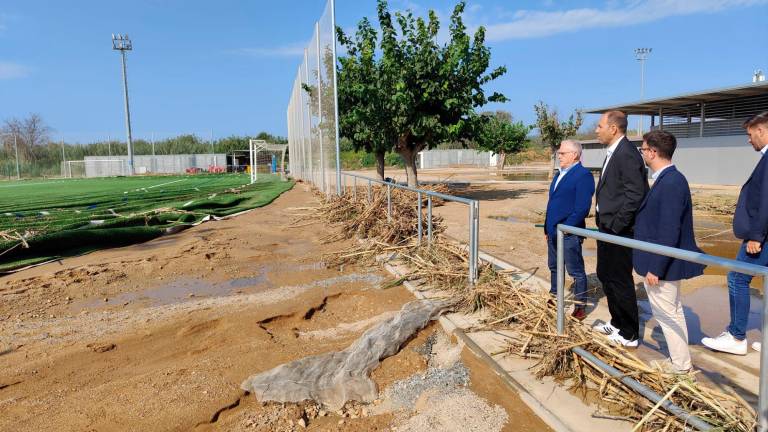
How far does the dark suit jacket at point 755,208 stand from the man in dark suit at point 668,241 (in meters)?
0.63

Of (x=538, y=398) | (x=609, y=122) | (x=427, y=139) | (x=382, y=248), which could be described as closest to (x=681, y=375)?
(x=538, y=398)

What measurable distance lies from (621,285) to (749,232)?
936mm

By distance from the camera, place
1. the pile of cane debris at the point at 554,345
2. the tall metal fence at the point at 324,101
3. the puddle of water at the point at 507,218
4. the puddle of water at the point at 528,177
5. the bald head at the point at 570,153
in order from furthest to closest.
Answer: the puddle of water at the point at 528,177 → the tall metal fence at the point at 324,101 → the puddle of water at the point at 507,218 → the bald head at the point at 570,153 → the pile of cane debris at the point at 554,345

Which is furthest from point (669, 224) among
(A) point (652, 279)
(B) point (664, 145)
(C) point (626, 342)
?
(C) point (626, 342)

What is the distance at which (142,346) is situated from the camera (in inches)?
167

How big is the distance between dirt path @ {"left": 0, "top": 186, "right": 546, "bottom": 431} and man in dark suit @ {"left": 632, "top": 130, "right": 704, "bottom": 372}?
1079 millimetres

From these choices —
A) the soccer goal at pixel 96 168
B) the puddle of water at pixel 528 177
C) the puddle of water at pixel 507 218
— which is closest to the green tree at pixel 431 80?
the puddle of water at pixel 507 218

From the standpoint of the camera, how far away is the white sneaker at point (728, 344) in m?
3.52

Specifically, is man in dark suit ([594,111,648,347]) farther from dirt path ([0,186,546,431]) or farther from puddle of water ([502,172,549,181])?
puddle of water ([502,172,549,181])

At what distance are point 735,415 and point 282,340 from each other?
3215mm

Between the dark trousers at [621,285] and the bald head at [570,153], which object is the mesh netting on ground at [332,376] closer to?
the dark trousers at [621,285]

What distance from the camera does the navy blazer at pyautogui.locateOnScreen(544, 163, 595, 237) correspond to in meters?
4.09

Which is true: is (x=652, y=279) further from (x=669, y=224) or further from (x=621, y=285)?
(x=621, y=285)

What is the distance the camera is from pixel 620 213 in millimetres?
3580
